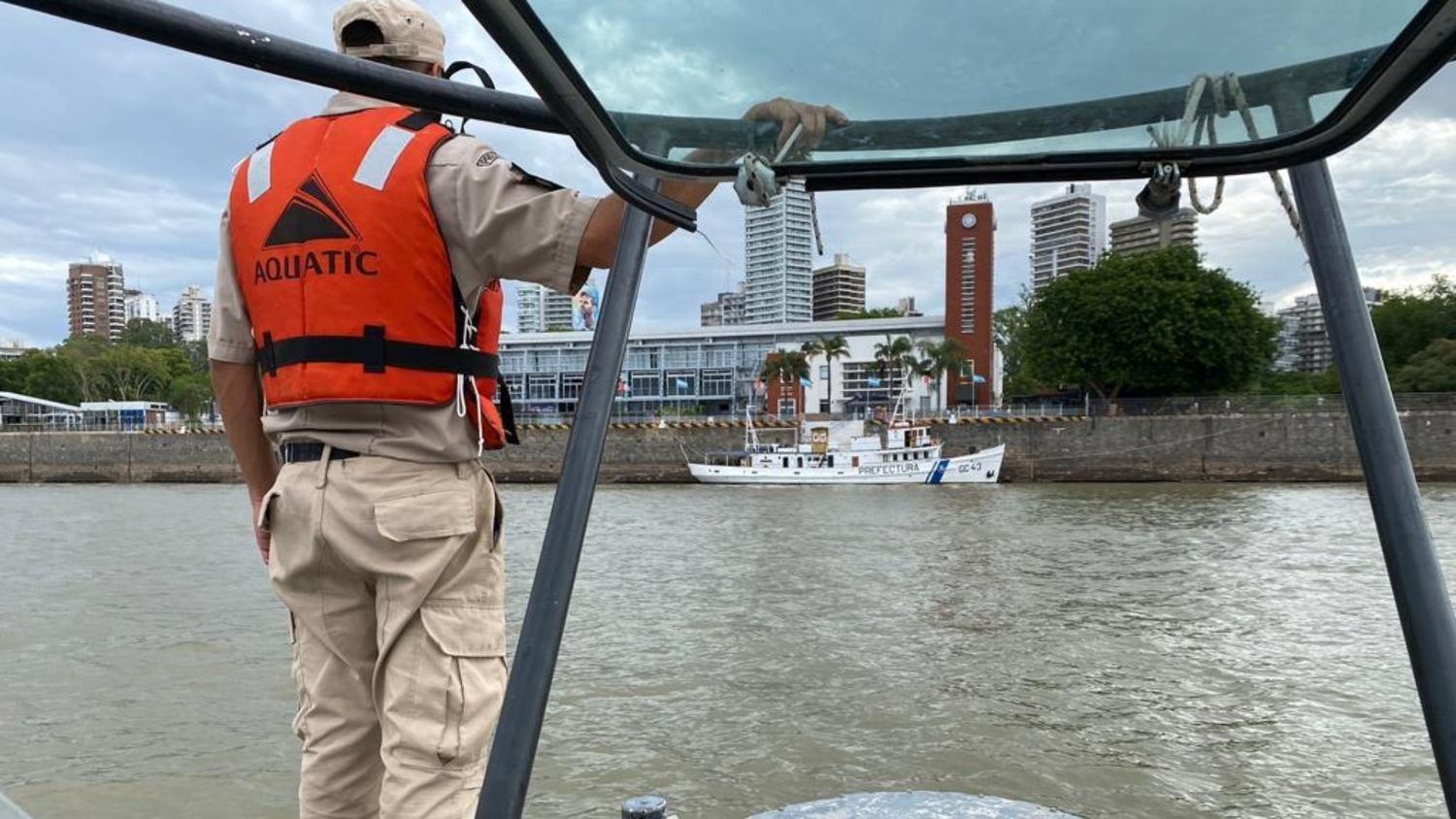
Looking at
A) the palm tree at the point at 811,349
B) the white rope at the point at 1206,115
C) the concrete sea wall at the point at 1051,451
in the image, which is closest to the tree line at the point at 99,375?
the concrete sea wall at the point at 1051,451

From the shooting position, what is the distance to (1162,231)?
1425 millimetres

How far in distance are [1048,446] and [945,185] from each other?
→ 3529 centimetres

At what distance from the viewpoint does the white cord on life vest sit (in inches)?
55.8

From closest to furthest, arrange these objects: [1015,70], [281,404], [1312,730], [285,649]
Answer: [1015,70]
[281,404]
[1312,730]
[285,649]

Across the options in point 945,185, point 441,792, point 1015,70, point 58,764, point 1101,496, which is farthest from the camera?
point 1101,496

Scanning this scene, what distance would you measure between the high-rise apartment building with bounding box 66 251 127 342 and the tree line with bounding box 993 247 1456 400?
123970mm

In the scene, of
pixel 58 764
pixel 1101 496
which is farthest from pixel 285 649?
pixel 1101 496

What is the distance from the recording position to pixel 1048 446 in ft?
114

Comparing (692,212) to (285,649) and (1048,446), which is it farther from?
(1048,446)

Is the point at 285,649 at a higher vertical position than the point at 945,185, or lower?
lower

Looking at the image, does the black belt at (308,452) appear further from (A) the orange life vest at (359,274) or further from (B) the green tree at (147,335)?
(B) the green tree at (147,335)

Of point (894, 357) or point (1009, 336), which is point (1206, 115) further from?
point (1009, 336)

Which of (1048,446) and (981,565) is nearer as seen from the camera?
(981,565)

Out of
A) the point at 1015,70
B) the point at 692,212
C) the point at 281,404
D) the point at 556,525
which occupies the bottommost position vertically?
the point at 556,525
